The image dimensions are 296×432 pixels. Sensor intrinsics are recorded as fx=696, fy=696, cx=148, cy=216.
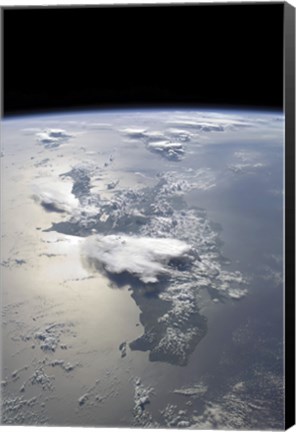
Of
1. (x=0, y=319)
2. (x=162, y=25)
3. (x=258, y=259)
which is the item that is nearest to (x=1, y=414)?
(x=0, y=319)

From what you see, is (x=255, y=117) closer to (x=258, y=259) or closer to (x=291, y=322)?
(x=258, y=259)

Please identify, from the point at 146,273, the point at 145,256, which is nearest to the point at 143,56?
the point at 145,256

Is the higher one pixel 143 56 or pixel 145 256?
pixel 143 56

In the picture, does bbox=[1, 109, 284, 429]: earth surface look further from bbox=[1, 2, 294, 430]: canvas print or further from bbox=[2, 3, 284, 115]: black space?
bbox=[2, 3, 284, 115]: black space

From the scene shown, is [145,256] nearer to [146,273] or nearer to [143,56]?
[146,273]

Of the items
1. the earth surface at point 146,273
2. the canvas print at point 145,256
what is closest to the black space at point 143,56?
the canvas print at point 145,256

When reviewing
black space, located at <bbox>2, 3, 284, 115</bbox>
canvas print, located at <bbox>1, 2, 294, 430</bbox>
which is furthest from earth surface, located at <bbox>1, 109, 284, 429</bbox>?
black space, located at <bbox>2, 3, 284, 115</bbox>
